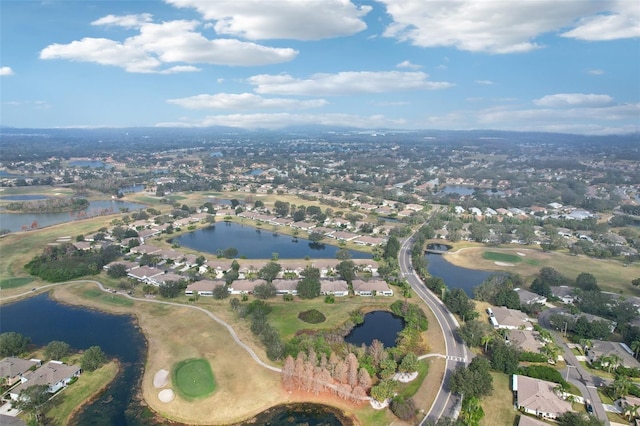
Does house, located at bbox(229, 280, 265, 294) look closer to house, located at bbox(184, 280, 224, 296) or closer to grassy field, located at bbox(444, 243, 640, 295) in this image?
house, located at bbox(184, 280, 224, 296)

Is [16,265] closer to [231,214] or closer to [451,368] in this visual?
[231,214]

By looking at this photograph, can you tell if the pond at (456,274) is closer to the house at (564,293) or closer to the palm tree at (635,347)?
the house at (564,293)

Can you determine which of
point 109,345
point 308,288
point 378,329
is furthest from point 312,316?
point 109,345

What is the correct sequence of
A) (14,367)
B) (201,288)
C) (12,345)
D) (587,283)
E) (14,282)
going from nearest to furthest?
(14,367) → (12,345) → (201,288) → (587,283) → (14,282)

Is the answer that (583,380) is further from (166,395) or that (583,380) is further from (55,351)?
(55,351)

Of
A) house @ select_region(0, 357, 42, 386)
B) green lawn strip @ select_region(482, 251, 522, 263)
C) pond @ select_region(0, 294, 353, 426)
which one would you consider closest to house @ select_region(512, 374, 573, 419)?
pond @ select_region(0, 294, 353, 426)

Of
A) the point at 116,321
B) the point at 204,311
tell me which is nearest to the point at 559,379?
the point at 204,311
